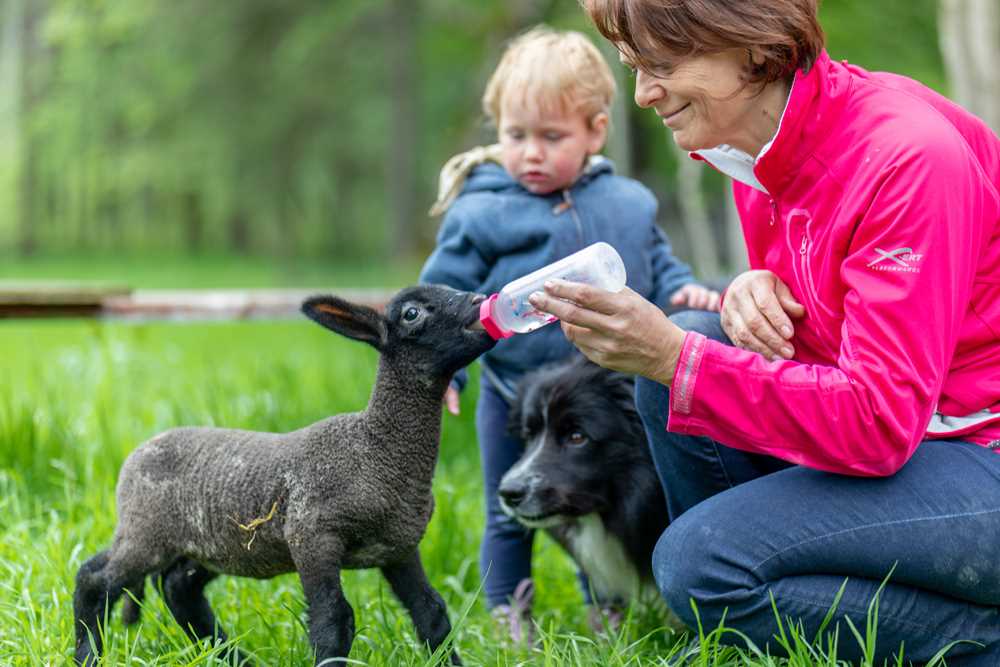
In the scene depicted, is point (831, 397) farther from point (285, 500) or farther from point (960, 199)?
point (285, 500)

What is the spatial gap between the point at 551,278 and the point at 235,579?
4.72 ft

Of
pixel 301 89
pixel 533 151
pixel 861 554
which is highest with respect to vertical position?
pixel 301 89

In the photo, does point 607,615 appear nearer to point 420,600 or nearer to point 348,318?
point 420,600

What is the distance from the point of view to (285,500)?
7.38ft

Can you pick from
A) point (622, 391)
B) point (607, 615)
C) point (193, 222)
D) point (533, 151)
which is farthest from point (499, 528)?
point (193, 222)

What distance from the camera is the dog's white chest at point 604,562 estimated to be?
324 cm

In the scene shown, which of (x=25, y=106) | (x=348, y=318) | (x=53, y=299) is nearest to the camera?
(x=348, y=318)

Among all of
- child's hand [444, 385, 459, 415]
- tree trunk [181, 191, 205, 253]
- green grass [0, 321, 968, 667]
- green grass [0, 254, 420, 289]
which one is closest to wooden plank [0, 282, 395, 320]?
green grass [0, 321, 968, 667]

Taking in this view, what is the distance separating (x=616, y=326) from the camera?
7.04ft

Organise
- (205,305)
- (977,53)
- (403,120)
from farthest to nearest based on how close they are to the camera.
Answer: (403,120)
(977,53)
(205,305)

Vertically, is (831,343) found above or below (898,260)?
below

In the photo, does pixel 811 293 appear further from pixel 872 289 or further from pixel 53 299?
pixel 53 299

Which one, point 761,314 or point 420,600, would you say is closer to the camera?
point 420,600

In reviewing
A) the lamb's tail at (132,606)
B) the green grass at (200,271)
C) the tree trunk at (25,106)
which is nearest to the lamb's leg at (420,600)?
the lamb's tail at (132,606)
